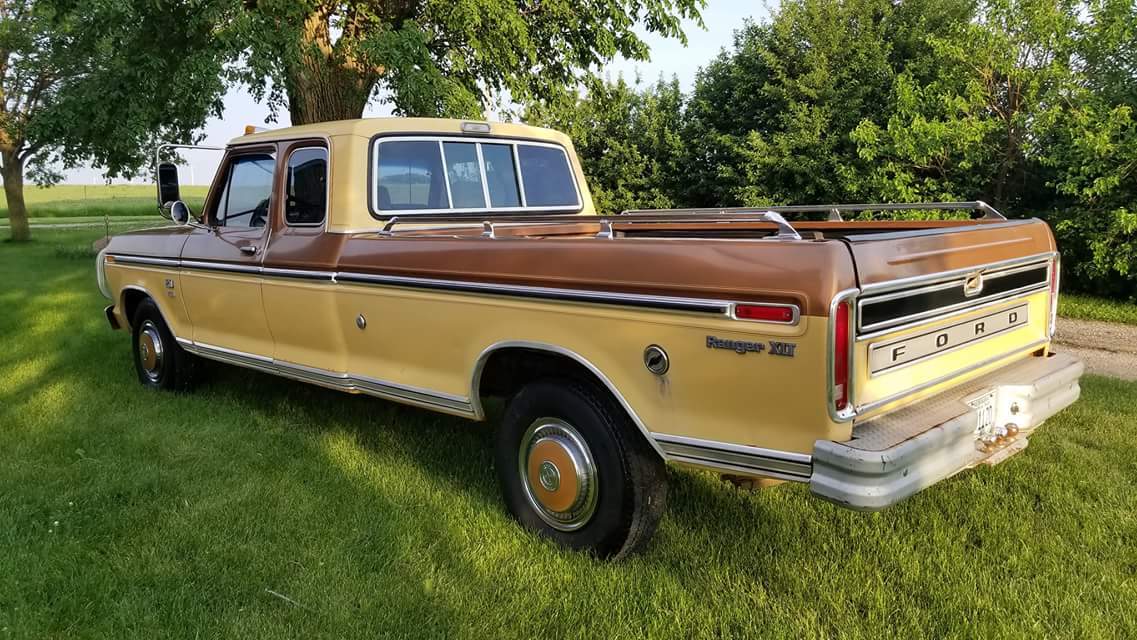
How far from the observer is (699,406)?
9.19ft

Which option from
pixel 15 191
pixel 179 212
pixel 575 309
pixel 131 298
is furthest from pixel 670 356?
pixel 15 191

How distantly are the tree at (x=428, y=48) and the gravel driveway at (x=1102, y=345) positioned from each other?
764 cm

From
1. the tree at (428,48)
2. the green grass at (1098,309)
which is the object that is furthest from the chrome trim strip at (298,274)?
the green grass at (1098,309)

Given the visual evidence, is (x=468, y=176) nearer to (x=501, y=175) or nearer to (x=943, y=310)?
(x=501, y=175)

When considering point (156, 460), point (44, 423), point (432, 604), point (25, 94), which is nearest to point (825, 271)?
point (432, 604)

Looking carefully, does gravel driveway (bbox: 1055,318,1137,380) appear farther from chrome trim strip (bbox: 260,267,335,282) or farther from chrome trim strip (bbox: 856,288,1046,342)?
chrome trim strip (bbox: 260,267,335,282)

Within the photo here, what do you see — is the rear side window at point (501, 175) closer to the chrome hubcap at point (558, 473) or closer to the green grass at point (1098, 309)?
the chrome hubcap at point (558, 473)

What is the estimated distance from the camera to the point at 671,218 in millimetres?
3561

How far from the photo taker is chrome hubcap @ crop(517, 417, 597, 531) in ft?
10.7

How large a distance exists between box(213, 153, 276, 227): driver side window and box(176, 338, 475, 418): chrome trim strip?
864 millimetres

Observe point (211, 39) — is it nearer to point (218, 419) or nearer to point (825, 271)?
point (218, 419)

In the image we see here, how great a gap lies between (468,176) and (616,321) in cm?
228

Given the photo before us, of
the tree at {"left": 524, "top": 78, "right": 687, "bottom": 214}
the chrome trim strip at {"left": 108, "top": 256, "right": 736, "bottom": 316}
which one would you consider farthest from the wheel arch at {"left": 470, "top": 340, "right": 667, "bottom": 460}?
the tree at {"left": 524, "top": 78, "right": 687, "bottom": 214}

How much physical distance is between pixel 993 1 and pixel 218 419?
10293 mm
